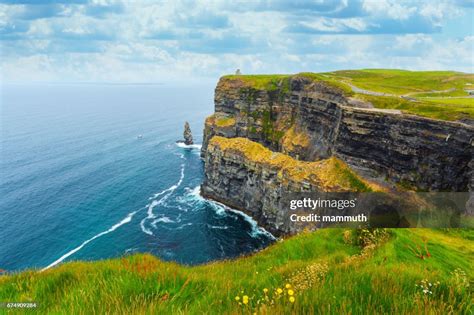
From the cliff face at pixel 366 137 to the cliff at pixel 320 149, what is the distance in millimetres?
121

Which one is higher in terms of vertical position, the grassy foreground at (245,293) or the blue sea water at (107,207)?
the grassy foreground at (245,293)

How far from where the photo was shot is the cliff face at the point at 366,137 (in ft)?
142

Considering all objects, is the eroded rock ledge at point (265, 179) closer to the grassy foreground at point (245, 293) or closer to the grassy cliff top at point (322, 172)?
the grassy cliff top at point (322, 172)

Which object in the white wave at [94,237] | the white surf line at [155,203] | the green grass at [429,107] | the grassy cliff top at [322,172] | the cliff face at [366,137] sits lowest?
the white wave at [94,237]

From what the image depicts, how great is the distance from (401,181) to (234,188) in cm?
3753

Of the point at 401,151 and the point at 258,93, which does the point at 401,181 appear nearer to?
the point at 401,151

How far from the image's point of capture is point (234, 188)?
74.5m

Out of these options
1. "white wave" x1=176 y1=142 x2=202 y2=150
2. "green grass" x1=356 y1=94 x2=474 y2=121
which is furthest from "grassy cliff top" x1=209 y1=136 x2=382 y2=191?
"white wave" x1=176 y1=142 x2=202 y2=150

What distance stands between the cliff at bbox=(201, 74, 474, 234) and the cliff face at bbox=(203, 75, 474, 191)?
12cm

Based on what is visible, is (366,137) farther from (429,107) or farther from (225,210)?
(225,210)

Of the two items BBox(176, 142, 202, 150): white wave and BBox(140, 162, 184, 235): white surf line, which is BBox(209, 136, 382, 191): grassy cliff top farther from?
BBox(176, 142, 202, 150): white wave

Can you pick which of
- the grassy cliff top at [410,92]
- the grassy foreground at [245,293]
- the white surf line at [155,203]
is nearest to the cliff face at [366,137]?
the grassy cliff top at [410,92]

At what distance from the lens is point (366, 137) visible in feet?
176

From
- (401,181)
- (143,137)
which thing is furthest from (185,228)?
(143,137)
